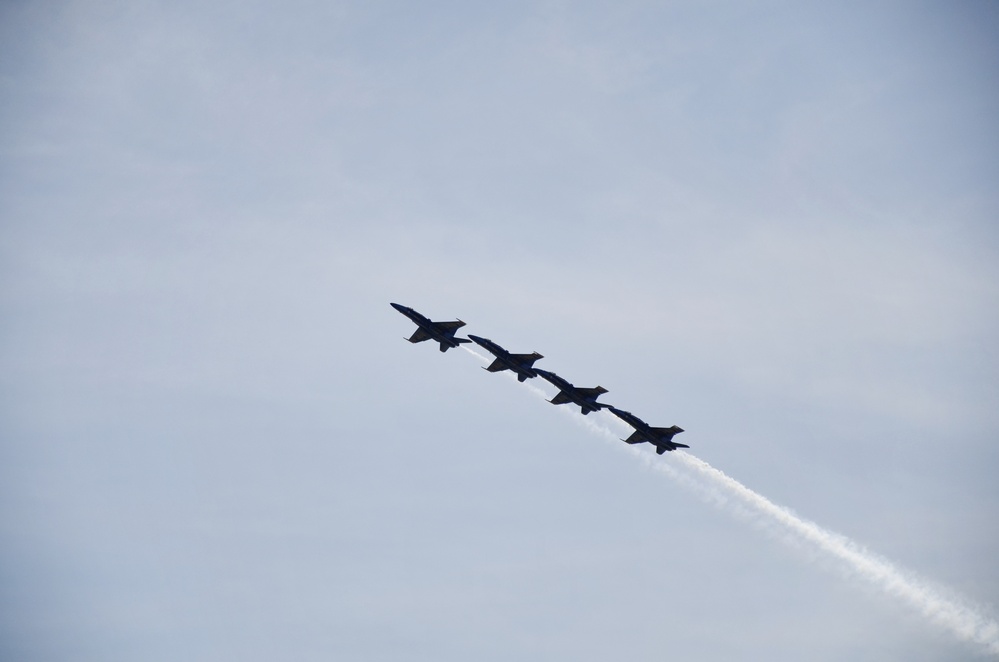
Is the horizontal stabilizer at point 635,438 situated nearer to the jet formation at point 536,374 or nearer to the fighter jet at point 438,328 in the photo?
the jet formation at point 536,374

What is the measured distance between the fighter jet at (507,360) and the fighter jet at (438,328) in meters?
2.53

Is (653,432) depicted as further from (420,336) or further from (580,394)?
(420,336)

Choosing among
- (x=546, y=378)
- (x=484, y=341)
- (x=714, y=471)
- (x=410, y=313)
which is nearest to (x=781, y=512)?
(x=714, y=471)

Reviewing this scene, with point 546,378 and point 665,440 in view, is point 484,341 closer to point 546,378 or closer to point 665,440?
point 546,378

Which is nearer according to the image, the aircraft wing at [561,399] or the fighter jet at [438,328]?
the fighter jet at [438,328]

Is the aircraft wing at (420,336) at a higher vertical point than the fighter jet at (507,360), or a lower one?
lower

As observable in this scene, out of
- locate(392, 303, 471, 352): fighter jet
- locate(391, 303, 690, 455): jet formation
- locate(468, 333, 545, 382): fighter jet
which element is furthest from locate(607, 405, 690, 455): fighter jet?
locate(392, 303, 471, 352): fighter jet

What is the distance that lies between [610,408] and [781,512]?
3466cm

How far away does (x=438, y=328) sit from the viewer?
140 metres

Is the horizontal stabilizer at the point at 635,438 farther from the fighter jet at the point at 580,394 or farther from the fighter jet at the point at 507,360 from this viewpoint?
the fighter jet at the point at 507,360

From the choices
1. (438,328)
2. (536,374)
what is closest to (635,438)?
(536,374)

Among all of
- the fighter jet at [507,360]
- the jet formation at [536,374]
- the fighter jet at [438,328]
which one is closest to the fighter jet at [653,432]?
the jet formation at [536,374]

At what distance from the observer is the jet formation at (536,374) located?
140 meters

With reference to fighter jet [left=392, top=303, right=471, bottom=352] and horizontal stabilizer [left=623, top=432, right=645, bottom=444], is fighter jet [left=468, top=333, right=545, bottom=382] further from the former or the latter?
horizontal stabilizer [left=623, top=432, right=645, bottom=444]
